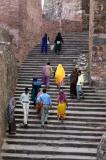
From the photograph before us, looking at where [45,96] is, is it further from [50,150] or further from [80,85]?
[80,85]

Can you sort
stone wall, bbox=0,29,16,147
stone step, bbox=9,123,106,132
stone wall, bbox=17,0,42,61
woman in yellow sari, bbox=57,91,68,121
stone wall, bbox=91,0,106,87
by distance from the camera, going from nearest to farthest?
1. stone wall, bbox=0,29,16,147
2. stone step, bbox=9,123,106,132
3. woman in yellow sari, bbox=57,91,68,121
4. stone wall, bbox=91,0,106,87
5. stone wall, bbox=17,0,42,61

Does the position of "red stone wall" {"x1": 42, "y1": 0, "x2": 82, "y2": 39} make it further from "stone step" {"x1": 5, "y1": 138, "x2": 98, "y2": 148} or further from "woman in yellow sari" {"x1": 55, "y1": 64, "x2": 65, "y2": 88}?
"stone step" {"x1": 5, "y1": 138, "x2": 98, "y2": 148}

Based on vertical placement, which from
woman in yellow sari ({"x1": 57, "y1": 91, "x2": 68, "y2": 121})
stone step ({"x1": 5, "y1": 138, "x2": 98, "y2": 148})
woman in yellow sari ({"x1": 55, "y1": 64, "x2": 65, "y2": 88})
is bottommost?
stone step ({"x1": 5, "y1": 138, "x2": 98, "y2": 148})

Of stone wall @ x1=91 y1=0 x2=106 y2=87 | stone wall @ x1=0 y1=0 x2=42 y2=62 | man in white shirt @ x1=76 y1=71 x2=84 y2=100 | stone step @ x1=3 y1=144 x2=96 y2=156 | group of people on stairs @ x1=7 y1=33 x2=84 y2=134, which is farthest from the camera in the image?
stone wall @ x1=0 y1=0 x2=42 y2=62

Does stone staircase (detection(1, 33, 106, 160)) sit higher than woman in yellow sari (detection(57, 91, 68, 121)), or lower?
lower

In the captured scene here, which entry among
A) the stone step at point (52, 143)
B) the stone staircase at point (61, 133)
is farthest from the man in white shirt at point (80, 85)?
the stone step at point (52, 143)

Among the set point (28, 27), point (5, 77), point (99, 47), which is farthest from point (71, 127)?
point (28, 27)

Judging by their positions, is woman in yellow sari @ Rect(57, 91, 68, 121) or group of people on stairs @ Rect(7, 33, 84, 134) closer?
group of people on stairs @ Rect(7, 33, 84, 134)

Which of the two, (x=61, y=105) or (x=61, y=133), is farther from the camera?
(x=61, y=105)

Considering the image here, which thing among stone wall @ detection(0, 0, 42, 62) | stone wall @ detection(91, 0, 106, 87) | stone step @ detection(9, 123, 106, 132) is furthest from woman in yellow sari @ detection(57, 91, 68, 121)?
stone wall @ detection(0, 0, 42, 62)

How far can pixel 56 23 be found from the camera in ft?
90.9

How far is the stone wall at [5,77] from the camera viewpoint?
1532 cm

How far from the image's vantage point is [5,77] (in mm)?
16297

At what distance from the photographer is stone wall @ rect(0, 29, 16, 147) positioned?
603 inches
